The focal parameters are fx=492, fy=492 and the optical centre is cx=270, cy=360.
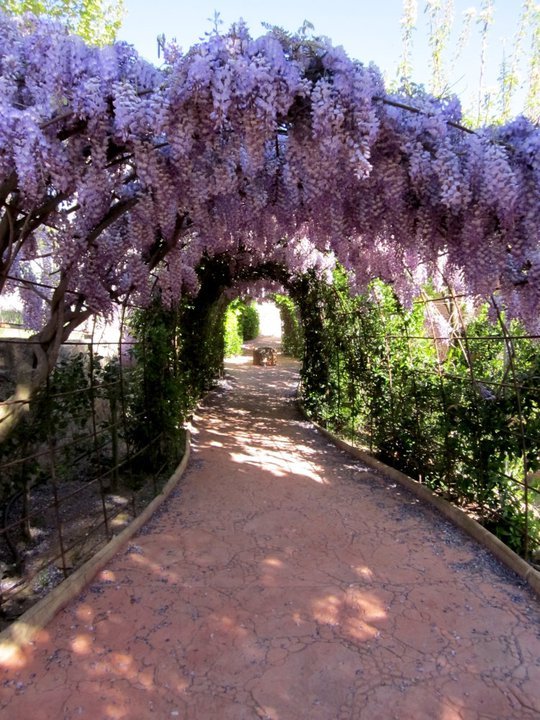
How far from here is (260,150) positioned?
2342 mm

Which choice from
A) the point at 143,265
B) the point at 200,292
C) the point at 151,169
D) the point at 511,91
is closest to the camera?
the point at 151,169

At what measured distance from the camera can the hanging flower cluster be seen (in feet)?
7.06

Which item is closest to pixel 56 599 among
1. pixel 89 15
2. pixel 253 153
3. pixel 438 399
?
pixel 253 153

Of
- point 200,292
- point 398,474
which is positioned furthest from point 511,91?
point 398,474

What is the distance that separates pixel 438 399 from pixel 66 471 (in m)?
3.15

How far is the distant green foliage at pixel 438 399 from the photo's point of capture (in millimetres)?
3504

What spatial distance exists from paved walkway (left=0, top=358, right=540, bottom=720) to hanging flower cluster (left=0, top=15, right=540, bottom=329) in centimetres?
175

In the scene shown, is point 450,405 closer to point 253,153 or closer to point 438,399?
point 438,399

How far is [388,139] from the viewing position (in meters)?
2.49

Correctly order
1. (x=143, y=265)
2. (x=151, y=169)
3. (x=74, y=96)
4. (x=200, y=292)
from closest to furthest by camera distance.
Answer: (x=74, y=96) → (x=151, y=169) → (x=143, y=265) → (x=200, y=292)

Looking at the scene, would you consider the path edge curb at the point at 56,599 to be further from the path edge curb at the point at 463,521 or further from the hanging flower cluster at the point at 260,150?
the path edge curb at the point at 463,521

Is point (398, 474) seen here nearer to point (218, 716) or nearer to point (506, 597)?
point (506, 597)

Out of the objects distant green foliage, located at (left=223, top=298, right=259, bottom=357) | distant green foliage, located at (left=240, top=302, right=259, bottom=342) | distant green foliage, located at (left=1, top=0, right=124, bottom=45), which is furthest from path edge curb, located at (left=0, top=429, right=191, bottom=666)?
distant green foliage, located at (left=240, top=302, right=259, bottom=342)

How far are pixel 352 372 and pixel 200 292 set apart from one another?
3633 millimetres
